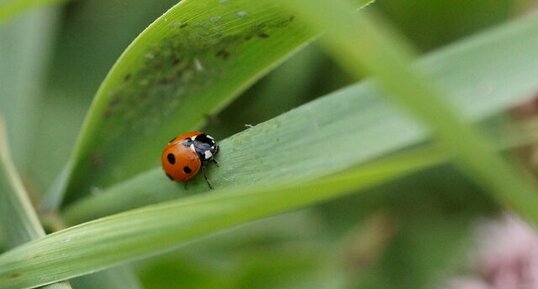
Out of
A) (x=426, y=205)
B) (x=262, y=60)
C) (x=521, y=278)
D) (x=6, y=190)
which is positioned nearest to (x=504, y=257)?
(x=521, y=278)

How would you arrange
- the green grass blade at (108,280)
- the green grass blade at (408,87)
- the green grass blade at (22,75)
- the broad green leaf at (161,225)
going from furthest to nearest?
the green grass blade at (22,75) < the green grass blade at (108,280) < the broad green leaf at (161,225) < the green grass blade at (408,87)

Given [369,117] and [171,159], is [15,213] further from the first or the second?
[369,117]

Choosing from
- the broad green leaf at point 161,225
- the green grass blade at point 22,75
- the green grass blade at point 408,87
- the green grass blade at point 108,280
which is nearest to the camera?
the green grass blade at point 408,87

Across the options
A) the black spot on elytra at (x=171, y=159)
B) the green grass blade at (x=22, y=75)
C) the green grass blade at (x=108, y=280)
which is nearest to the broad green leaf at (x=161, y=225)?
the green grass blade at (x=108, y=280)

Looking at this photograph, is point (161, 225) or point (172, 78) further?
point (172, 78)

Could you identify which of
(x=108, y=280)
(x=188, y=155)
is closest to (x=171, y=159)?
(x=188, y=155)

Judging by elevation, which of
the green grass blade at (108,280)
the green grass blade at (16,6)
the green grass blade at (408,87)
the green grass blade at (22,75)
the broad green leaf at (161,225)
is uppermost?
the green grass blade at (22,75)

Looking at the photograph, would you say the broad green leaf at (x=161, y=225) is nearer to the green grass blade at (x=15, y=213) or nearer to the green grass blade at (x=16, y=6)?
the green grass blade at (x=15, y=213)

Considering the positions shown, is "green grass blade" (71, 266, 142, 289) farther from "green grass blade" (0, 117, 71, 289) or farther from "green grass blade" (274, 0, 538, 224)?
"green grass blade" (274, 0, 538, 224)
